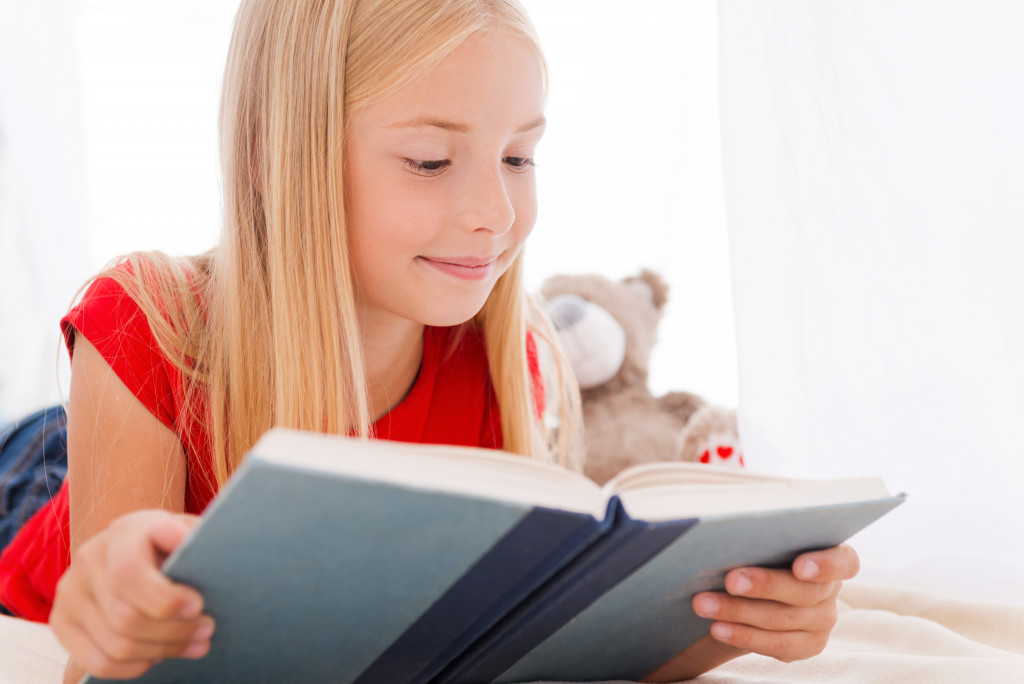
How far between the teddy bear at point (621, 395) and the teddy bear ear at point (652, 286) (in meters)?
0.03

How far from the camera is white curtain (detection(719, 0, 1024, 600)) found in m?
1.07

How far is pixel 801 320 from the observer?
1.28 m

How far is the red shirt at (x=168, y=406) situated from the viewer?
90cm

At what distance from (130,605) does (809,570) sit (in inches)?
16.6

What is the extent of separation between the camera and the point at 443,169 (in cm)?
86

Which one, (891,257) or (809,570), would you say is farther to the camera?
(891,257)

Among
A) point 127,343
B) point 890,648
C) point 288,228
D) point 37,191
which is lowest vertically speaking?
point 890,648

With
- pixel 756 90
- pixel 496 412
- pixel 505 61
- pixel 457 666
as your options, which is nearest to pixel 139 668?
pixel 457 666

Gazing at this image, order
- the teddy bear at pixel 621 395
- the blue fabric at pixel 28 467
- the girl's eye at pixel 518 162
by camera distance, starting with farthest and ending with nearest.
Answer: the teddy bear at pixel 621 395
the blue fabric at pixel 28 467
the girl's eye at pixel 518 162

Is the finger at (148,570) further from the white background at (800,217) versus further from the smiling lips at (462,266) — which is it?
the white background at (800,217)

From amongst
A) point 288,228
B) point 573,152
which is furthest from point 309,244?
point 573,152

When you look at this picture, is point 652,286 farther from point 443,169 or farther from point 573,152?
point 443,169

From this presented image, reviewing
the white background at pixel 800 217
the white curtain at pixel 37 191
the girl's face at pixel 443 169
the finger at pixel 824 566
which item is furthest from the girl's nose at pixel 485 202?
the white curtain at pixel 37 191

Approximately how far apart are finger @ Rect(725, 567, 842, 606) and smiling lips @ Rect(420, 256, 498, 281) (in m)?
0.46
